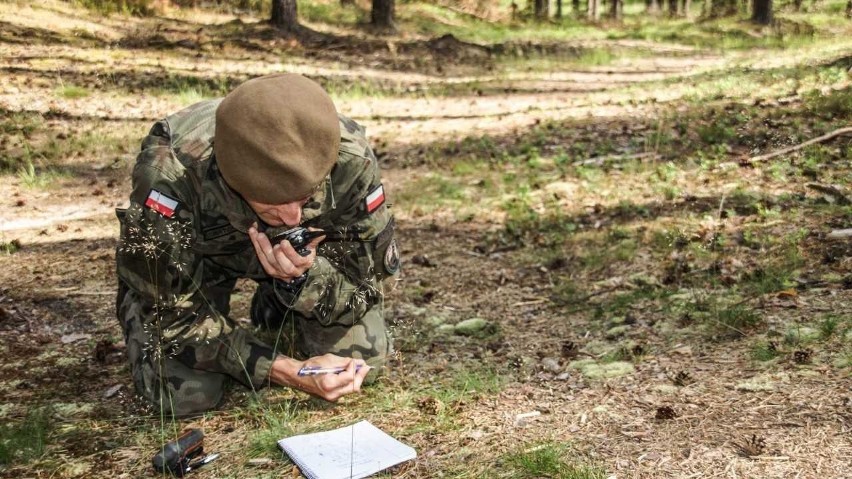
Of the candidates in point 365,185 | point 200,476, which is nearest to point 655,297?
point 365,185

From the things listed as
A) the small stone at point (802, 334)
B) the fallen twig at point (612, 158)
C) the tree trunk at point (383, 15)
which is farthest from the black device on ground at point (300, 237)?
the tree trunk at point (383, 15)

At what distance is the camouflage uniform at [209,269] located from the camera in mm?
3543

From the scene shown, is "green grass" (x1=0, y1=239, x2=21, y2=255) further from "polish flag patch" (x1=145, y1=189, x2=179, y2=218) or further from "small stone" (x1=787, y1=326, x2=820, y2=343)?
"small stone" (x1=787, y1=326, x2=820, y2=343)

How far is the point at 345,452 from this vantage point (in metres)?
3.19

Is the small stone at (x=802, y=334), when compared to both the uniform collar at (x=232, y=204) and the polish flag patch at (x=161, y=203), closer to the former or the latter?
the uniform collar at (x=232, y=204)

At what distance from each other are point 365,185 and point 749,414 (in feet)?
6.81

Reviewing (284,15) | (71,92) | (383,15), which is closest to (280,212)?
(71,92)

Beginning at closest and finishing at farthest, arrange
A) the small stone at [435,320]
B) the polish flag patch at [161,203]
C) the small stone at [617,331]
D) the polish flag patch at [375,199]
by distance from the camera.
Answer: the polish flag patch at [161,203] → the polish flag patch at [375,199] → the small stone at [617,331] → the small stone at [435,320]

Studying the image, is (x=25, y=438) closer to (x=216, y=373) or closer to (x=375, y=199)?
(x=216, y=373)

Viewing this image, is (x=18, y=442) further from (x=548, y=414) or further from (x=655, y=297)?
(x=655, y=297)

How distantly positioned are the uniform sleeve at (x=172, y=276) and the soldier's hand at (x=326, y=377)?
8 cm

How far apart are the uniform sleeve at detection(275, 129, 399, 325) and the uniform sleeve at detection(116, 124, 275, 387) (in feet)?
1.17

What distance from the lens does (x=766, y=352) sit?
12.6 ft

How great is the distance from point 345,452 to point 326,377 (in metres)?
0.45
